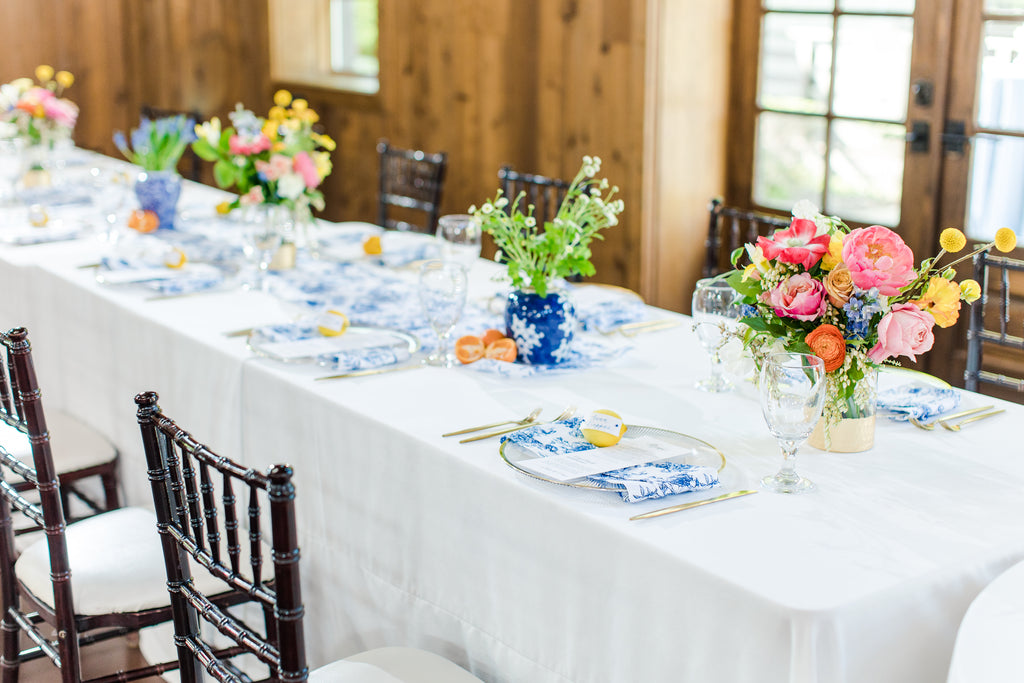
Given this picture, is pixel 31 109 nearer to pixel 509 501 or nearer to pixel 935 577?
pixel 509 501

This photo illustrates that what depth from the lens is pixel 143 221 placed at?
3340mm

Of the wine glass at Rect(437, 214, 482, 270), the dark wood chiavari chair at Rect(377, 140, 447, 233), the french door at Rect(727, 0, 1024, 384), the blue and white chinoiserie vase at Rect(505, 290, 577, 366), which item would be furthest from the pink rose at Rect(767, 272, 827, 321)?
the dark wood chiavari chair at Rect(377, 140, 447, 233)

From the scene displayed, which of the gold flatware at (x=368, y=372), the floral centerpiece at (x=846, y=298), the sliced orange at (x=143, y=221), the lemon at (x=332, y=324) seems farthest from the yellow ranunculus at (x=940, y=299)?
the sliced orange at (x=143, y=221)

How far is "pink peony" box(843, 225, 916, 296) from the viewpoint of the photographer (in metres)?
1.59

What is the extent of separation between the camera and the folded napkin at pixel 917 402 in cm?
185

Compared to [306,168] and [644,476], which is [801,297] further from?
[306,168]

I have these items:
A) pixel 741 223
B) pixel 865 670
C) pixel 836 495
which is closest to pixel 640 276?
pixel 741 223

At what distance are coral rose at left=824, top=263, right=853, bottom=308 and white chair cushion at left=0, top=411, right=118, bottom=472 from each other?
5.38ft

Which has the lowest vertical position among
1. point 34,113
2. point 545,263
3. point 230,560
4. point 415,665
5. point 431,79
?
point 415,665

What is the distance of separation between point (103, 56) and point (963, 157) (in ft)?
17.0

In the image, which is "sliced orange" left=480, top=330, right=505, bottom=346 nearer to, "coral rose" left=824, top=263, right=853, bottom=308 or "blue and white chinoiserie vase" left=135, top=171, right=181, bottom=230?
"coral rose" left=824, top=263, right=853, bottom=308

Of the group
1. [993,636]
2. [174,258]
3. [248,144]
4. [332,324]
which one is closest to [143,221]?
[174,258]

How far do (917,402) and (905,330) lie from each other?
0.33 m

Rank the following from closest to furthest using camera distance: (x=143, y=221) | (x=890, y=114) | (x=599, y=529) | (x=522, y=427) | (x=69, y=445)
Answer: (x=599, y=529) < (x=522, y=427) < (x=69, y=445) < (x=143, y=221) < (x=890, y=114)
